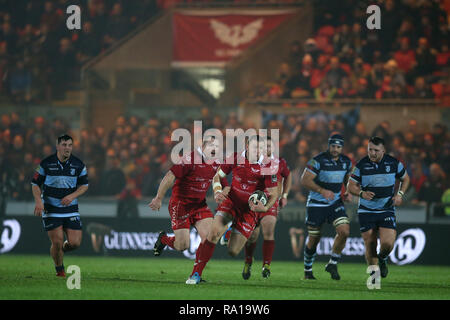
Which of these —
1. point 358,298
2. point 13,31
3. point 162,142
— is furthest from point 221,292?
point 13,31

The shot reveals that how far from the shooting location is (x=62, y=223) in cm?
1330

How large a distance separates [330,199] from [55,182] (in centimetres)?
452

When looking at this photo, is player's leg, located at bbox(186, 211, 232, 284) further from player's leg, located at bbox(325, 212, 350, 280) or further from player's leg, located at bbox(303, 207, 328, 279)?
player's leg, located at bbox(325, 212, 350, 280)

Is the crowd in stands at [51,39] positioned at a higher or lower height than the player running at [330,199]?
higher

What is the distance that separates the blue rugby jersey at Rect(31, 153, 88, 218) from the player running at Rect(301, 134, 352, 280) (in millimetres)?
3872

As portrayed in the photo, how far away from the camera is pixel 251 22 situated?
24.0 metres

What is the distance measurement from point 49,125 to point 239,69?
214 inches

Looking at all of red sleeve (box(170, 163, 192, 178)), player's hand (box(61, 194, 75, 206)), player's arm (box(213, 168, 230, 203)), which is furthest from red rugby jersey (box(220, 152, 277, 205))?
Answer: player's hand (box(61, 194, 75, 206))

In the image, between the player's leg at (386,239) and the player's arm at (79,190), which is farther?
the player's leg at (386,239)

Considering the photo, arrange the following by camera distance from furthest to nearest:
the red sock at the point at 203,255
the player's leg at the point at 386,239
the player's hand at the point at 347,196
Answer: the player's hand at the point at 347,196 < the player's leg at the point at 386,239 < the red sock at the point at 203,255

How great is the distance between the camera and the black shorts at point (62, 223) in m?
13.2

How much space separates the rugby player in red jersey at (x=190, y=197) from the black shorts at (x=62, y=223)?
138cm

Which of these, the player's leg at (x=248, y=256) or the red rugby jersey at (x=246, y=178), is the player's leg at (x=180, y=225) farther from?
the player's leg at (x=248, y=256)

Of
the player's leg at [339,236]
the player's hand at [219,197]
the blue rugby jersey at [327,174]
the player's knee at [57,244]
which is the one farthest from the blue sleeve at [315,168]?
the player's knee at [57,244]
